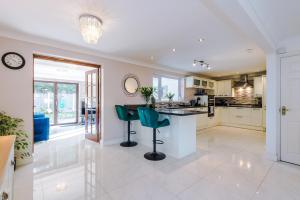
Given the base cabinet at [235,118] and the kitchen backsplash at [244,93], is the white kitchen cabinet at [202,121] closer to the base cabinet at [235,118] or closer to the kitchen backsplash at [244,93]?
the base cabinet at [235,118]

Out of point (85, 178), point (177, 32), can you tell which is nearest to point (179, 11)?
point (177, 32)

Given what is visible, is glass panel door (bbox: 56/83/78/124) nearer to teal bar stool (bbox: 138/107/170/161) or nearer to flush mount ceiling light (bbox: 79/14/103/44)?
teal bar stool (bbox: 138/107/170/161)

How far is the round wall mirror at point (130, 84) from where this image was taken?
4285 mm

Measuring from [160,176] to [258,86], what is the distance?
5.49 meters

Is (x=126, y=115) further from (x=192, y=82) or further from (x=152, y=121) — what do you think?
(x=192, y=82)

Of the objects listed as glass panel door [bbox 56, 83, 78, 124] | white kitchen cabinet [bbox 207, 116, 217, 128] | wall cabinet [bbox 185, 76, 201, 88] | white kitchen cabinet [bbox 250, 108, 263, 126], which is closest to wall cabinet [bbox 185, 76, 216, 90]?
wall cabinet [bbox 185, 76, 201, 88]

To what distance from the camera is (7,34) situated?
8.51 feet

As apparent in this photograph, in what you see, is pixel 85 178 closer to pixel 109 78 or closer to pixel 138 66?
pixel 109 78

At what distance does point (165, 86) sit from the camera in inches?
222

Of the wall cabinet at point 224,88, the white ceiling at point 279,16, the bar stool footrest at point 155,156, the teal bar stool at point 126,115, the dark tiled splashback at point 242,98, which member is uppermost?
the white ceiling at point 279,16

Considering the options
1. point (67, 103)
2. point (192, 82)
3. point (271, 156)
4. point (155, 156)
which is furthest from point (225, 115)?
point (67, 103)

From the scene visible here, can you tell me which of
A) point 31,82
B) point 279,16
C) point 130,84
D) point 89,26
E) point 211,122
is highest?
point 279,16

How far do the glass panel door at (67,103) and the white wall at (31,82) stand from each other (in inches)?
175

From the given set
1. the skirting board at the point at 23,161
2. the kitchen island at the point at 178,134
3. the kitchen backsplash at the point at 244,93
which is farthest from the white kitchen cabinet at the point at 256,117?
the skirting board at the point at 23,161
